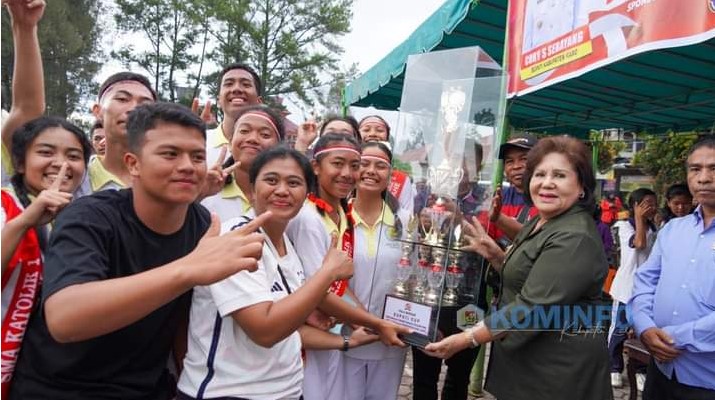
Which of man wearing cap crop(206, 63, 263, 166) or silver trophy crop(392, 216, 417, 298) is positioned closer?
silver trophy crop(392, 216, 417, 298)

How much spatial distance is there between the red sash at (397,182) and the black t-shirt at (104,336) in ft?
4.47

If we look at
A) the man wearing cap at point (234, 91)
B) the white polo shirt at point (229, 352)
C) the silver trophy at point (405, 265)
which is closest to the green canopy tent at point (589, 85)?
the man wearing cap at point (234, 91)

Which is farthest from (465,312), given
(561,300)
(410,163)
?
(410,163)

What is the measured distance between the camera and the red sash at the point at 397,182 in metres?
2.60

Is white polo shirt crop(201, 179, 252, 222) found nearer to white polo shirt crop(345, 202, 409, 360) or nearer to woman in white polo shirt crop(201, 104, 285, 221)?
woman in white polo shirt crop(201, 104, 285, 221)

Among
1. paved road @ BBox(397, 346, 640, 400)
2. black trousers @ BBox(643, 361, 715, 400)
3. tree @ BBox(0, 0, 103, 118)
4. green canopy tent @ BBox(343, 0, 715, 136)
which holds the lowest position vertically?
paved road @ BBox(397, 346, 640, 400)

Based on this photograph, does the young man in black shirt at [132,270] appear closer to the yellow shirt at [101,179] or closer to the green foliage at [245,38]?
the yellow shirt at [101,179]

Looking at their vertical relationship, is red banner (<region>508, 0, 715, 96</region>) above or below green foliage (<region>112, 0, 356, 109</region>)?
below

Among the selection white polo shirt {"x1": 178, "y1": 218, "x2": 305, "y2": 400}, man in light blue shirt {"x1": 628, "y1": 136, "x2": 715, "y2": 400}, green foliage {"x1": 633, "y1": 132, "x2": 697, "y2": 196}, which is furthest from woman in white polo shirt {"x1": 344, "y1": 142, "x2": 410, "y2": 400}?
green foliage {"x1": 633, "y1": 132, "x2": 697, "y2": 196}

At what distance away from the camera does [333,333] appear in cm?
219

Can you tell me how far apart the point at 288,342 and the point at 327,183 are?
1.05 meters

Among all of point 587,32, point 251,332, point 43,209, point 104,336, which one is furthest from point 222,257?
point 587,32

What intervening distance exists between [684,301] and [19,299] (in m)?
2.47

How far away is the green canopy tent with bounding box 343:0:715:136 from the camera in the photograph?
402 cm
